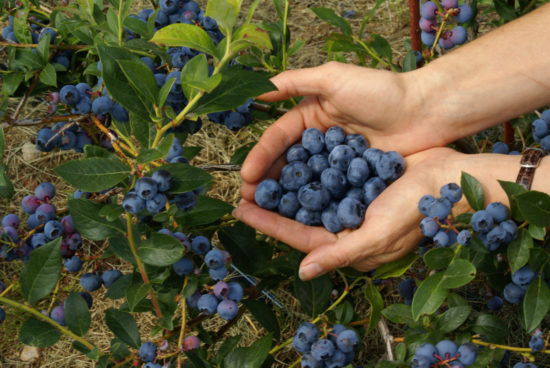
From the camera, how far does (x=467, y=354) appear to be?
121cm

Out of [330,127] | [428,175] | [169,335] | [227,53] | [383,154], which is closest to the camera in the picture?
[227,53]

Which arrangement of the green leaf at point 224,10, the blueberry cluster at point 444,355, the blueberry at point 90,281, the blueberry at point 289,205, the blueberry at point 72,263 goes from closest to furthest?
the green leaf at point 224,10
the blueberry cluster at point 444,355
the blueberry at point 72,263
the blueberry at point 90,281
the blueberry at point 289,205

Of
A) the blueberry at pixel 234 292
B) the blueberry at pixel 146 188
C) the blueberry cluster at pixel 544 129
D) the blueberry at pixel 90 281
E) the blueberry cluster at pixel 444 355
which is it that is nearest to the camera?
the blueberry at pixel 146 188

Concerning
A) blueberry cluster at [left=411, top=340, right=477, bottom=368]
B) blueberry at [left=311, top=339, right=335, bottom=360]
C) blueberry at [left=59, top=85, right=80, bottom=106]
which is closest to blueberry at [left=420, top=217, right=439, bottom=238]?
blueberry cluster at [left=411, top=340, right=477, bottom=368]

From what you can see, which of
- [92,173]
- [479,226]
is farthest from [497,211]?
[92,173]

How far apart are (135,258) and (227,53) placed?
1.62ft

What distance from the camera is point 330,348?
132 cm

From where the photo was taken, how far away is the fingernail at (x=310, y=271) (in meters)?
1.44

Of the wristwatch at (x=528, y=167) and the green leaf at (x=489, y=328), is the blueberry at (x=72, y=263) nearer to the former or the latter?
the green leaf at (x=489, y=328)

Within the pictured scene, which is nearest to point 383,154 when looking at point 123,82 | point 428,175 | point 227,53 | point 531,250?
point 428,175

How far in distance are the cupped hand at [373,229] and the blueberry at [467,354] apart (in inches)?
13.5

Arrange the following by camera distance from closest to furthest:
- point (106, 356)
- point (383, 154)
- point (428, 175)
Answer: point (106, 356) < point (428, 175) < point (383, 154)

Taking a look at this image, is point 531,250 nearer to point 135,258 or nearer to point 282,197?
point 282,197

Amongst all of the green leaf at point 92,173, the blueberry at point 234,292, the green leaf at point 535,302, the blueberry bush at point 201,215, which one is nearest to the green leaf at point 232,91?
the blueberry bush at point 201,215
